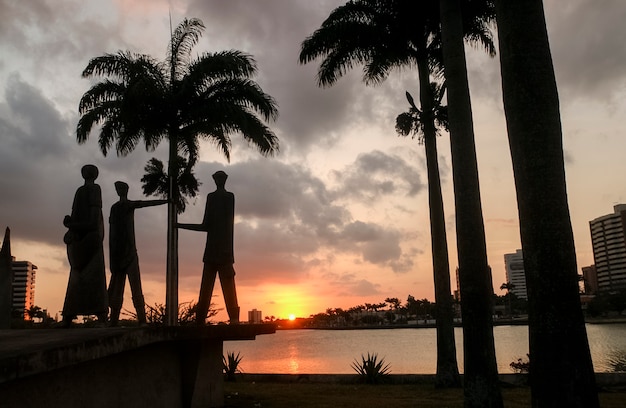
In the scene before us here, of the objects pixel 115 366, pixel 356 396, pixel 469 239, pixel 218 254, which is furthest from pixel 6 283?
pixel 469 239

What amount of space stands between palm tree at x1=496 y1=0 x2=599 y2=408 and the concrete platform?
4.12 metres

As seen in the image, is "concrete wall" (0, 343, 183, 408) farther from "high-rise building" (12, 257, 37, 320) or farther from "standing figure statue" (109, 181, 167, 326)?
"high-rise building" (12, 257, 37, 320)

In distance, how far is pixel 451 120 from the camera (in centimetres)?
1015

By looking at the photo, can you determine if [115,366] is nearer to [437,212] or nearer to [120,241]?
[120,241]

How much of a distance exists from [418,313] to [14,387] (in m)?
172

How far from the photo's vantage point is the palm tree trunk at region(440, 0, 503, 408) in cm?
895

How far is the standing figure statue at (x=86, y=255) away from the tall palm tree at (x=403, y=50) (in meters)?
8.73

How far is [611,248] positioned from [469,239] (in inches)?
7033

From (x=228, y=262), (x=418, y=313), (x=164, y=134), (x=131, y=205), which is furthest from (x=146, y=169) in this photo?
(x=418, y=313)

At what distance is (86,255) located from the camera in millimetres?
8500

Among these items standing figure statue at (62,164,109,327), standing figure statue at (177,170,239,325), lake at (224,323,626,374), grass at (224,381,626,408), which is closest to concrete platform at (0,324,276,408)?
standing figure statue at (177,170,239,325)

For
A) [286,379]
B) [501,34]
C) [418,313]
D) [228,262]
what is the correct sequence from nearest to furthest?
[501,34] → [228,262] → [286,379] → [418,313]

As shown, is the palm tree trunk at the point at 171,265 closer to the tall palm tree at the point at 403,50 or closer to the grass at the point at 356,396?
the grass at the point at 356,396

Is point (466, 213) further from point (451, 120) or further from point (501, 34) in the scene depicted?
point (501, 34)
